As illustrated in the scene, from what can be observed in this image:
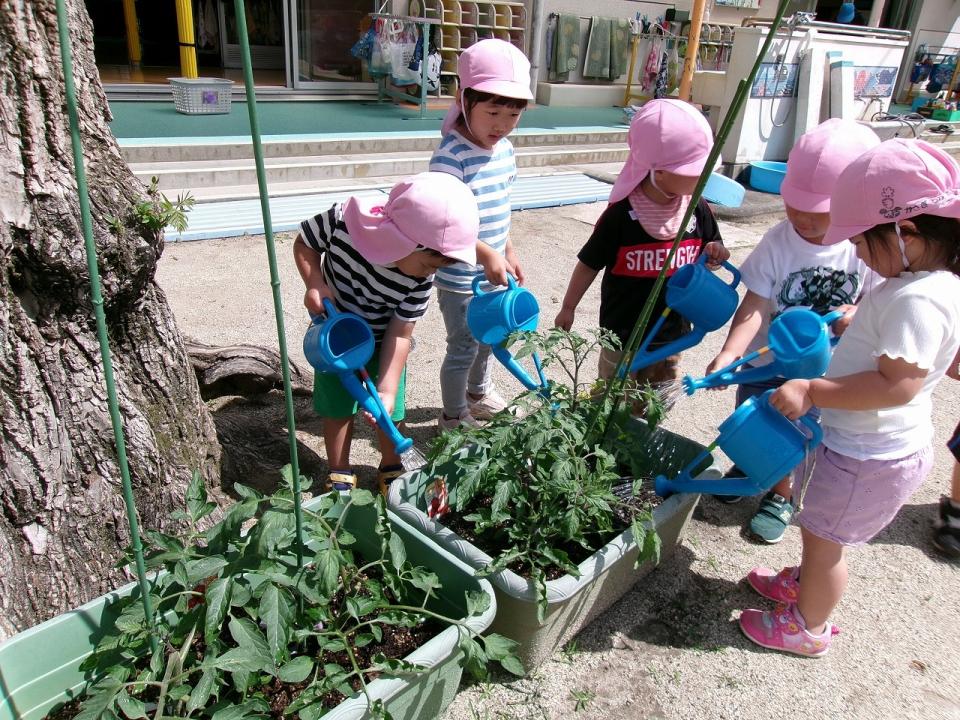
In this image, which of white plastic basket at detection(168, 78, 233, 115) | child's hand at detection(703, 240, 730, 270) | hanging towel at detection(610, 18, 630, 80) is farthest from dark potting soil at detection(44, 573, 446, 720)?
hanging towel at detection(610, 18, 630, 80)

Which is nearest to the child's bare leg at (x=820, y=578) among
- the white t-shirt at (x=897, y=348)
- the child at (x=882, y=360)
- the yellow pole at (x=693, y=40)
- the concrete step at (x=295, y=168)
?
the child at (x=882, y=360)

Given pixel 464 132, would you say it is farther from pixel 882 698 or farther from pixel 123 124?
pixel 123 124

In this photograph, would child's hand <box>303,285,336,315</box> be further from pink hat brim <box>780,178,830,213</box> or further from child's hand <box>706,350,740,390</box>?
pink hat brim <box>780,178,830,213</box>

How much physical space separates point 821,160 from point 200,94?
248 inches

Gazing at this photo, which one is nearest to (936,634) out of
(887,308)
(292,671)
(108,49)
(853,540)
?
(853,540)

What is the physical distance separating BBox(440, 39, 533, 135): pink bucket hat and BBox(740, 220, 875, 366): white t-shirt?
878 mm

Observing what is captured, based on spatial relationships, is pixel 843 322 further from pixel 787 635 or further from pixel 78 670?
pixel 78 670

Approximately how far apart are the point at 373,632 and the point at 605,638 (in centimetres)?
77

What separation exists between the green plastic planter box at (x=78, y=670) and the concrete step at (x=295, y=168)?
13.6 ft

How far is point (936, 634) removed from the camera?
1960 mm

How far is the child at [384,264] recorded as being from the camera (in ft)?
5.54

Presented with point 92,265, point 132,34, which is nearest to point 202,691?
point 92,265

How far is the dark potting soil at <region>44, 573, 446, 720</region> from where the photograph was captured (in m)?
1.28

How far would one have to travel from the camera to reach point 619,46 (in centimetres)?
962
